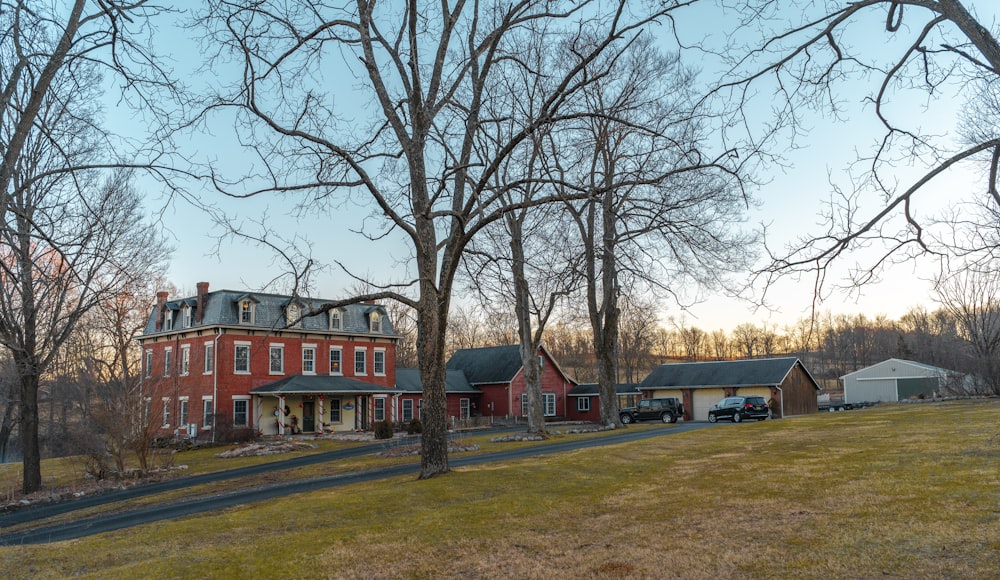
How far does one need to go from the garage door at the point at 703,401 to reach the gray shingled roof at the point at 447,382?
17212 mm

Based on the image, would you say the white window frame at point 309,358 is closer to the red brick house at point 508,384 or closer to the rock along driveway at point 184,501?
the red brick house at point 508,384

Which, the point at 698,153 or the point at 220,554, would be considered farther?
the point at 698,153

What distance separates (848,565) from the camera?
6922 millimetres

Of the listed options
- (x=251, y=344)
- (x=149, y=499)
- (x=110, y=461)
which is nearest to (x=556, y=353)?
(x=251, y=344)

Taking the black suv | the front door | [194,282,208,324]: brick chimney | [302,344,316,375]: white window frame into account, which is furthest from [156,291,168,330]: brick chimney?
the black suv

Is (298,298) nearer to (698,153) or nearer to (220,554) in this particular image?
(220,554)

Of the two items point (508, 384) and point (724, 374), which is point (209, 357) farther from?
point (724, 374)

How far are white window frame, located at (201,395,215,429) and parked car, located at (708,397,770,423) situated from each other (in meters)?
31.4

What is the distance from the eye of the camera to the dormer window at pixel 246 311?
41.5 m

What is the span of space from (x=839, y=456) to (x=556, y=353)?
7914cm

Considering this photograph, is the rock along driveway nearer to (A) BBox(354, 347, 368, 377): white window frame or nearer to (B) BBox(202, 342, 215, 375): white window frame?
(B) BBox(202, 342, 215, 375): white window frame

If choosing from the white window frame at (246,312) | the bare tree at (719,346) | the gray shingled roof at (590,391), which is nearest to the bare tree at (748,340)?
the bare tree at (719,346)

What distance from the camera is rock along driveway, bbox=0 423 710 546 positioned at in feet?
48.9

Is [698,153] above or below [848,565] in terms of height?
above
